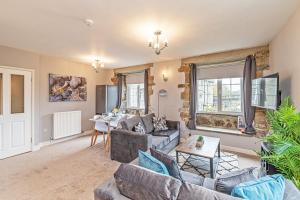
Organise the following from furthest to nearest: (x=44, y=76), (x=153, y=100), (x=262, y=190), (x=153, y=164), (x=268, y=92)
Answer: (x=153, y=100)
(x=44, y=76)
(x=268, y=92)
(x=153, y=164)
(x=262, y=190)

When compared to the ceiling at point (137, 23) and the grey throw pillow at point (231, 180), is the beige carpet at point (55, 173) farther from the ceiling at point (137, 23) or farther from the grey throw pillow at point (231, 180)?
the ceiling at point (137, 23)

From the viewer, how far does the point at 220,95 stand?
460cm

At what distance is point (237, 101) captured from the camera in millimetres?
4344

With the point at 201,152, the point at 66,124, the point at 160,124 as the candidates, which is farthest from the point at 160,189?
the point at 66,124

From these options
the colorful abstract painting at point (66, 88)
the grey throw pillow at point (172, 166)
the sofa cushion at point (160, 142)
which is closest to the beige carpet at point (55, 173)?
the sofa cushion at point (160, 142)

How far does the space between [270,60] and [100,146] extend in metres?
4.64

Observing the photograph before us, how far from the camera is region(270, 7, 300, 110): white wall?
7.25ft

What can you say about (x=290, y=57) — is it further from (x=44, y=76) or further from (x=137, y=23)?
(x=44, y=76)

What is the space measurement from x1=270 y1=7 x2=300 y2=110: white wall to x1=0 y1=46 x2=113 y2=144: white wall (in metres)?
5.33

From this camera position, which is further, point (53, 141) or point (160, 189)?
point (53, 141)

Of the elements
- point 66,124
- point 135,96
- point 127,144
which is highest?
point 135,96

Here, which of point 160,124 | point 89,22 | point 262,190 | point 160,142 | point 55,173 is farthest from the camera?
point 160,124

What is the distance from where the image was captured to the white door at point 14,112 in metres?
3.63

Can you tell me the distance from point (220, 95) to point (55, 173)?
4351mm
